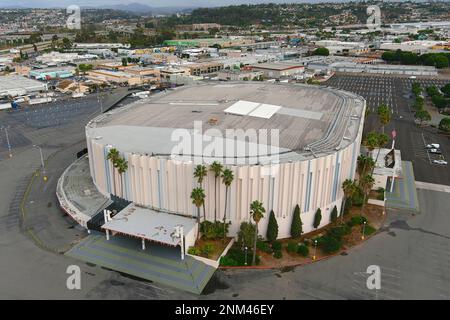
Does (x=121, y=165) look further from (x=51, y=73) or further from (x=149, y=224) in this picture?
(x=51, y=73)

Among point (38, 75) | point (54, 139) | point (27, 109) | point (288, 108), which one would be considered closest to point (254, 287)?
point (288, 108)

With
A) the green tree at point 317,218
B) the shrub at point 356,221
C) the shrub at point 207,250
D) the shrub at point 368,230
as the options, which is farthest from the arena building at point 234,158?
the shrub at point 368,230

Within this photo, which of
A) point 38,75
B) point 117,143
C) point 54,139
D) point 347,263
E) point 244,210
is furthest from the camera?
point 38,75

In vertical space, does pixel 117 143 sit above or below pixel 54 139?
above

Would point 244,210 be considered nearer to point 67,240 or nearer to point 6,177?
point 67,240

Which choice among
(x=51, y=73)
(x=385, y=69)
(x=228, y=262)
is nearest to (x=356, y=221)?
(x=228, y=262)

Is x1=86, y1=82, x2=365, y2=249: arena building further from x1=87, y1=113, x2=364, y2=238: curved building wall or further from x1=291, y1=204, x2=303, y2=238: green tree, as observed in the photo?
x1=291, y1=204, x2=303, y2=238: green tree
